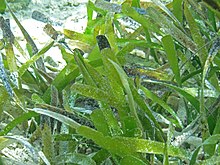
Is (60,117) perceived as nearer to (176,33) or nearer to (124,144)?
(124,144)

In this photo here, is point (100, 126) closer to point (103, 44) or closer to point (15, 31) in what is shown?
point (103, 44)

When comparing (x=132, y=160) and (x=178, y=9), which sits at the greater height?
(x=178, y=9)

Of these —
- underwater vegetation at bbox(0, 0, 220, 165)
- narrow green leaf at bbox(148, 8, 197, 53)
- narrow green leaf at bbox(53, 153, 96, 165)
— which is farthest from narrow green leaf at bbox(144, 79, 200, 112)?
narrow green leaf at bbox(53, 153, 96, 165)

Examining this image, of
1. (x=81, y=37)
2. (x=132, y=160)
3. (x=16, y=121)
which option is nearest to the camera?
(x=132, y=160)

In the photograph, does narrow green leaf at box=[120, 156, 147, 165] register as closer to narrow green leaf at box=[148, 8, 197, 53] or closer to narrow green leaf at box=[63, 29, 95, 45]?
narrow green leaf at box=[148, 8, 197, 53]

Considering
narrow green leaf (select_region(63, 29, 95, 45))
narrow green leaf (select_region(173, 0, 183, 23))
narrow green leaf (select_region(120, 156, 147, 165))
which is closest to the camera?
narrow green leaf (select_region(120, 156, 147, 165))

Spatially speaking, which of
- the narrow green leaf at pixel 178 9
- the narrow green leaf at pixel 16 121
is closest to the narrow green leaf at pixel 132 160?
the narrow green leaf at pixel 16 121

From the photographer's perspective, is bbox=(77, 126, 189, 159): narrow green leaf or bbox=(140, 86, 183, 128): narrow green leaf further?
bbox=(140, 86, 183, 128): narrow green leaf

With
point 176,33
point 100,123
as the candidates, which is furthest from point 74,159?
point 176,33

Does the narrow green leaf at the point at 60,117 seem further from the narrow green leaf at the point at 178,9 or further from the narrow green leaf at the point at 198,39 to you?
the narrow green leaf at the point at 178,9
